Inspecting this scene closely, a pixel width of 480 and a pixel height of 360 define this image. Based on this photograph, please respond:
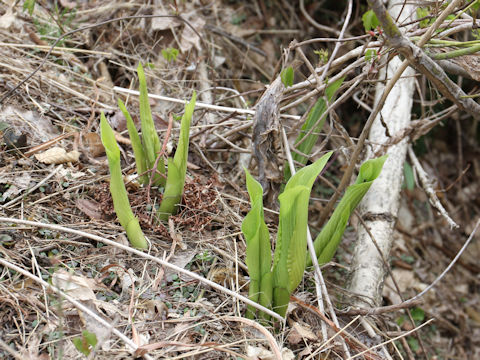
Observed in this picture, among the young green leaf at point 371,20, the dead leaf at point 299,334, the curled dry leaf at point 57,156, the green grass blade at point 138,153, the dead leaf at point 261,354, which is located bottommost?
the dead leaf at point 299,334

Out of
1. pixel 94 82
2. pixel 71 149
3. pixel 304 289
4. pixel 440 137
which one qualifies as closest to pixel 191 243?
pixel 304 289

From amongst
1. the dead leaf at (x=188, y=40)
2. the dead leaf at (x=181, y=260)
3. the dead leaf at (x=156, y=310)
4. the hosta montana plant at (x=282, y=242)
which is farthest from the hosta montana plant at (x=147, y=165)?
the dead leaf at (x=188, y=40)

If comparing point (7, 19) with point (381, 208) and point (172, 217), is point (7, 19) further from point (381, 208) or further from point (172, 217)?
point (381, 208)

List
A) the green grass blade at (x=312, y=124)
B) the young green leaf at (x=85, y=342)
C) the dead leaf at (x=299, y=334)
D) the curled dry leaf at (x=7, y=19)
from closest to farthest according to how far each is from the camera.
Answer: the young green leaf at (x=85, y=342), the dead leaf at (x=299, y=334), the green grass blade at (x=312, y=124), the curled dry leaf at (x=7, y=19)

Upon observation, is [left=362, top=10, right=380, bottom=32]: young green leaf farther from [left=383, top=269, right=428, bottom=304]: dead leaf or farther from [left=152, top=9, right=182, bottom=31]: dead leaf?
[left=383, top=269, right=428, bottom=304]: dead leaf

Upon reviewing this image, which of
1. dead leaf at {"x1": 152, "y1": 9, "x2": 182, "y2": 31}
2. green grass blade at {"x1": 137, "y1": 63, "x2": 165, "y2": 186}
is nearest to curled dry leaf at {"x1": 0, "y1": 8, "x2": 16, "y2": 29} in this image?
dead leaf at {"x1": 152, "y1": 9, "x2": 182, "y2": 31}

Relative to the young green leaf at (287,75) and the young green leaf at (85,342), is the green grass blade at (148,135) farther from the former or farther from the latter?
the young green leaf at (85,342)

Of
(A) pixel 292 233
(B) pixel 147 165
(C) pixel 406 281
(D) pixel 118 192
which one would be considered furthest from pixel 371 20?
(C) pixel 406 281
